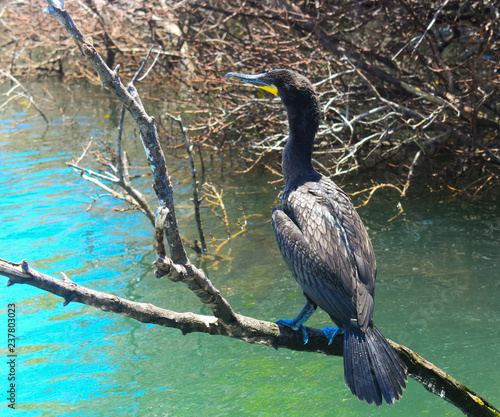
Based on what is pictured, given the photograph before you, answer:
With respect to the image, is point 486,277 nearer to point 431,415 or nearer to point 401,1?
point 431,415

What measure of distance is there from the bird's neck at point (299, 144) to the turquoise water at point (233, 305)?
157 centimetres

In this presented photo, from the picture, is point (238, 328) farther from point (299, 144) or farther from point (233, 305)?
point (233, 305)

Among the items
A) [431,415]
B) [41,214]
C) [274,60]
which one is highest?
[274,60]

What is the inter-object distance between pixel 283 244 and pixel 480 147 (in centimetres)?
406

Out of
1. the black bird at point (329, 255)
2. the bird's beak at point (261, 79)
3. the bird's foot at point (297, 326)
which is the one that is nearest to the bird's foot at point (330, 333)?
the black bird at point (329, 255)

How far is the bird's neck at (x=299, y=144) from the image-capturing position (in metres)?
3.54

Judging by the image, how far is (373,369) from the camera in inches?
101

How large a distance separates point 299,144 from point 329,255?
910 mm

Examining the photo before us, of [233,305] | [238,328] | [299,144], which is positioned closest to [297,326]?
[238,328]

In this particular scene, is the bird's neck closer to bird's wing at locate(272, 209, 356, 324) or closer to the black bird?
the black bird

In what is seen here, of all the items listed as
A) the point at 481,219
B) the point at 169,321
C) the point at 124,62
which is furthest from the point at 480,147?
the point at 124,62

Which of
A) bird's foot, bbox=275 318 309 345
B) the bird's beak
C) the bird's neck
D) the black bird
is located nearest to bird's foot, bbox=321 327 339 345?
the black bird

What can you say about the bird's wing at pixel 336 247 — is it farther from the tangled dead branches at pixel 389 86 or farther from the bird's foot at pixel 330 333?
the tangled dead branches at pixel 389 86

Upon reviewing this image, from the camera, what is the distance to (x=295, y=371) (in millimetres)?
4156
